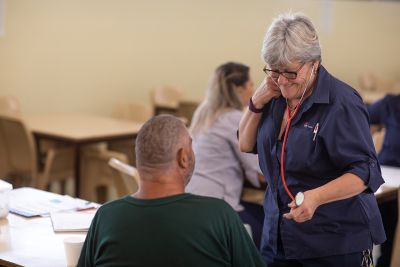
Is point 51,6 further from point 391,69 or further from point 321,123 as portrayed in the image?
point 391,69

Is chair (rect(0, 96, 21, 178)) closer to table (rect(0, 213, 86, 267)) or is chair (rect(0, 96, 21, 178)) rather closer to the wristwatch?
table (rect(0, 213, 86, 267))

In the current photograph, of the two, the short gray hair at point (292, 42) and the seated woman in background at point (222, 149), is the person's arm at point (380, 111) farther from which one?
the short gray hair at point (292, 42)

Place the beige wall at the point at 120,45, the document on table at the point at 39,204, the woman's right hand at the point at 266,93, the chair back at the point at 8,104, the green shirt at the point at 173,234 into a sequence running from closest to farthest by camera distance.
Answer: the green shirt at the point at 173,234
the woman's right hand at the point at 266,93
the document on table at the point at 39,204
the chair back at the point at 8,104
the beige wall at the point at 120,45

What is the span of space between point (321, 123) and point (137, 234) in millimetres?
713

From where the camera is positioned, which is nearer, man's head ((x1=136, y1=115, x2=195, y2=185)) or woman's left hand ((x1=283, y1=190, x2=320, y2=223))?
man's head ((x1=136, y1=115, x2=195, y2=185))

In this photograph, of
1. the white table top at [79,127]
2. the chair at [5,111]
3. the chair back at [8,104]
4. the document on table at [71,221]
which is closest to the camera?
the document on table at [71,221]

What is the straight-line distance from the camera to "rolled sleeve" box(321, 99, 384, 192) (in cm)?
198

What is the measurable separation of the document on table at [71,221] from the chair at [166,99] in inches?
175

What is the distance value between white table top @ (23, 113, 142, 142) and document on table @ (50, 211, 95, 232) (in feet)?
7.20

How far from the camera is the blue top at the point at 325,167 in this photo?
6.54 ft

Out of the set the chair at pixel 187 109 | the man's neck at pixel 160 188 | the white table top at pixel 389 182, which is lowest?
the chair at pixel 187 109

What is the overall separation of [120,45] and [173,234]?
558 centimetres

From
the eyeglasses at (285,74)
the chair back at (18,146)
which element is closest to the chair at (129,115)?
the chair back at (18,146)

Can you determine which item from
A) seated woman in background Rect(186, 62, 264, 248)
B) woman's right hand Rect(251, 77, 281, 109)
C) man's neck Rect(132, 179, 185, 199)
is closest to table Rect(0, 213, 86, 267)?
man's neck Rect(132, 179, 185, 199)
